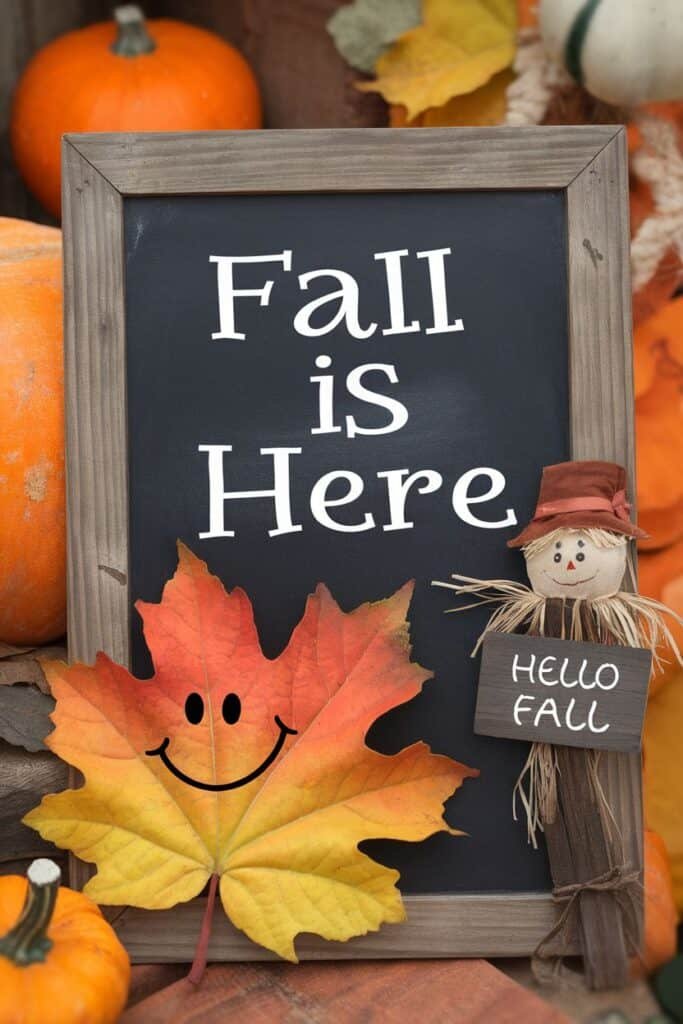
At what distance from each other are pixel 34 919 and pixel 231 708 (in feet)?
0.85

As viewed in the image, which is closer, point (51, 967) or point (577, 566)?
point (51, 967)

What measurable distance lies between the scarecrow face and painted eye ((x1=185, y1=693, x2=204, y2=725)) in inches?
12.0

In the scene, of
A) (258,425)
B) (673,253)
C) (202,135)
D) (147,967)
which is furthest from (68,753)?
(673,253)

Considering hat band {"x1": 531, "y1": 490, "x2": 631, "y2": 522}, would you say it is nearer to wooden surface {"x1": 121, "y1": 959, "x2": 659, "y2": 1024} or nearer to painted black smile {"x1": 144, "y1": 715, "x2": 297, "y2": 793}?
painted black smile {"x1": 144, "y1": 715, "x2": 297, "y2": 793}

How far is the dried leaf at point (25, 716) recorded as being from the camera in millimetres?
1000

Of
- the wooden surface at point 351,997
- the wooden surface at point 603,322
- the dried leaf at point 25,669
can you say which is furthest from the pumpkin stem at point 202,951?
the wooden surface at point 603,322

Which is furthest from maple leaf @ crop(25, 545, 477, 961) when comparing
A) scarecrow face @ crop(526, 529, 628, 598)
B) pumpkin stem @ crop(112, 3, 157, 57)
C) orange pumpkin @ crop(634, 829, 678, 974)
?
pumpkin stem @ crop(112, 3, 157, 57)

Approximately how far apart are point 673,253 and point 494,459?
0.52m

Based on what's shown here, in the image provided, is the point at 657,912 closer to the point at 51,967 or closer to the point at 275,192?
the point at 51,967

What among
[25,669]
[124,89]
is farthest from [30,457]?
[124,89]

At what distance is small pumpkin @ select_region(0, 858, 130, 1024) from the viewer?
76cm

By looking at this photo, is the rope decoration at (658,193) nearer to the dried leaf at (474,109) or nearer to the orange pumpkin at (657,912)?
the dried leaf at (474,109)

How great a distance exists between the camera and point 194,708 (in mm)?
975

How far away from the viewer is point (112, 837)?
3.03ft
